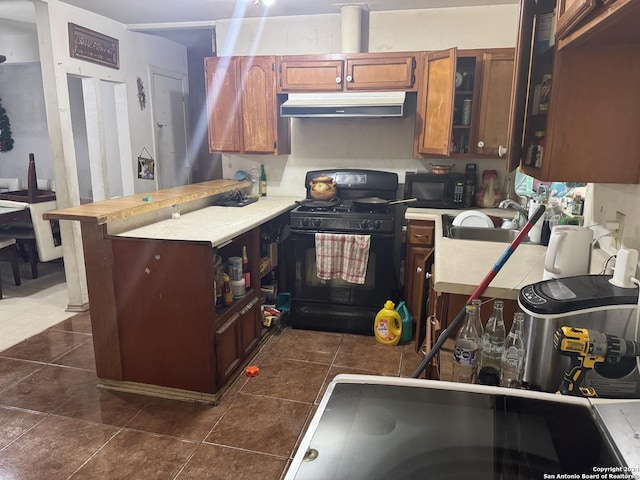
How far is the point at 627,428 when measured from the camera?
0.79 metres

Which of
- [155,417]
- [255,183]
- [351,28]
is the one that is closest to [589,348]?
[155,417]

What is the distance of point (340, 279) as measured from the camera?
3311 mm

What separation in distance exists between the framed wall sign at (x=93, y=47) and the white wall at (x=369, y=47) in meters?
0.95

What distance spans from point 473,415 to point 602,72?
1155 millimetres

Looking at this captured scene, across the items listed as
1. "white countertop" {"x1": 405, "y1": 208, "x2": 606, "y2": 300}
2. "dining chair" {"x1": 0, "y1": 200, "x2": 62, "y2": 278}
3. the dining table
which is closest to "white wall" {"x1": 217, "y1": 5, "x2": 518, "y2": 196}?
"white countertop" {"x1": 405, "y1": 208, "x2": 606, "y2": 300}

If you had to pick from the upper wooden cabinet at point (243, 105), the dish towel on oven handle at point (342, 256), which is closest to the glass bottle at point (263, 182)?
the upper wooden cabinet at point (243, 105)

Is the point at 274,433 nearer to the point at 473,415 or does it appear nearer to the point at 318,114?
the point at 473,415

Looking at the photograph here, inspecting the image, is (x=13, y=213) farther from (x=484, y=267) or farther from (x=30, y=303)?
(x=484, y=267)

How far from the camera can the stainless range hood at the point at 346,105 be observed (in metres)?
3.21

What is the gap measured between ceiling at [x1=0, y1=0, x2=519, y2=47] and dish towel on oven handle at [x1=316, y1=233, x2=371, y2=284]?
1706mm

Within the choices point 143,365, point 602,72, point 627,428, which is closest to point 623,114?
point 602,72

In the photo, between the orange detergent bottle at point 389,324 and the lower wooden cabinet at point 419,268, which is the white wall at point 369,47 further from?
the orange detergent bottle at point 389,324

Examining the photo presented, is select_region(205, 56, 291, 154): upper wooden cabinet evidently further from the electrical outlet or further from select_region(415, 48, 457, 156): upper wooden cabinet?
the electrical outlet

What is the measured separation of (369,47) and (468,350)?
120 inches
